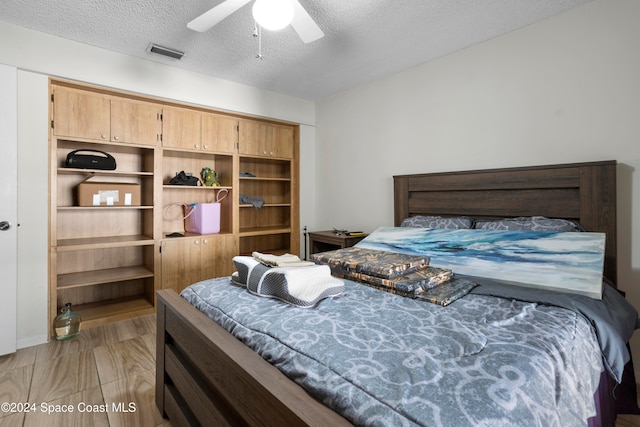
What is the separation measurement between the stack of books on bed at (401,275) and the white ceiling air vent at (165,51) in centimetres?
222

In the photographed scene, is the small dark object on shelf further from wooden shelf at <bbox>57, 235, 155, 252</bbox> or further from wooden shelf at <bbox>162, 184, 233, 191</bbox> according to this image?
wooden shelf at <bbox>57, 235, 155, 252</bbox>

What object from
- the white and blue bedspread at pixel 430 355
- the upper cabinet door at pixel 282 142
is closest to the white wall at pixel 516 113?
the upper cabinet door at pixel 282 142

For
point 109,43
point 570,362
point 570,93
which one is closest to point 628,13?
point 570,93

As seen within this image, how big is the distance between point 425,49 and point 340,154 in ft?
4.94

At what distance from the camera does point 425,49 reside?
8.95ft

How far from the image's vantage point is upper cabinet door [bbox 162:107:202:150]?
10.3 ft

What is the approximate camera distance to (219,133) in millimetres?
3479

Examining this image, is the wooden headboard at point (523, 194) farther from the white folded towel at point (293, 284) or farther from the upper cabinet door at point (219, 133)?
the upper cabinet door at point (219, 133)

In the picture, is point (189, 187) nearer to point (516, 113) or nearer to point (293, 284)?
point (293, 284)

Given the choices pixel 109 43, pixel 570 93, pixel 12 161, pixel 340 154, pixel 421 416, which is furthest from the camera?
pixel 340 154

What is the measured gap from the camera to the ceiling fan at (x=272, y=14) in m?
1.67

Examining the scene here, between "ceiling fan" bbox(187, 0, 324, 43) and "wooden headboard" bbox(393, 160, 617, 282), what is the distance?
1632 mm

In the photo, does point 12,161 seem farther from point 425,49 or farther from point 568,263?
point 568,263

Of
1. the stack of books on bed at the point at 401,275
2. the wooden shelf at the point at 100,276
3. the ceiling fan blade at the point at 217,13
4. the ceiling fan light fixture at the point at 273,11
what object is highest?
the ceiling fan blade at the point at 217,13
